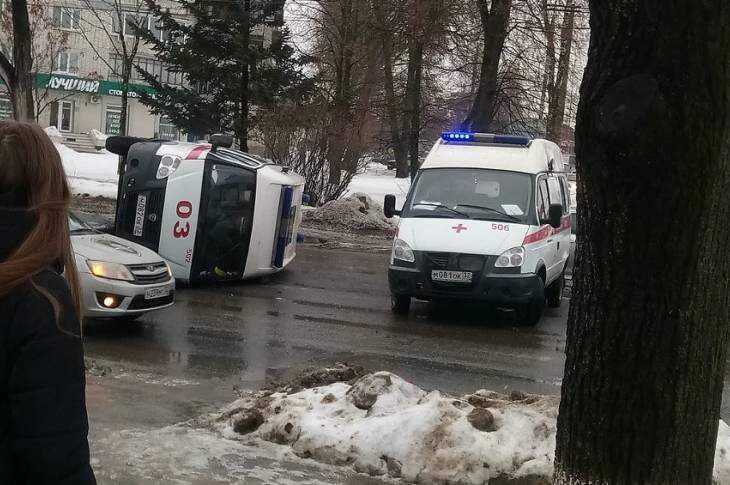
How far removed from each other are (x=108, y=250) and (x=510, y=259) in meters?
4.83

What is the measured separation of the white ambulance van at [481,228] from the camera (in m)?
10.9

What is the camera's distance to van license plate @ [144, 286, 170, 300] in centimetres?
955

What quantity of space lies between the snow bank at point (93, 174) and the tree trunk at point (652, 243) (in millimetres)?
20840

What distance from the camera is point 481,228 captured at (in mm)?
11242

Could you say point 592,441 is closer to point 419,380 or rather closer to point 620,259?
point 620,259

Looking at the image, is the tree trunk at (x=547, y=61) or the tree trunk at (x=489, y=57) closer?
the tree trunk at (x=489, y=57)

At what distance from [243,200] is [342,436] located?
25.0 ft

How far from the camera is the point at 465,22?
77.0 ft

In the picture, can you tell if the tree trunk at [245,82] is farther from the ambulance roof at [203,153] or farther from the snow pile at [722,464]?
the snow pile at [722,464]

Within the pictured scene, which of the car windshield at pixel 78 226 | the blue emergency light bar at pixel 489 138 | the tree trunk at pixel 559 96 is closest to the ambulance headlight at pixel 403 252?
the blue emergency light bar at pixel 489 138

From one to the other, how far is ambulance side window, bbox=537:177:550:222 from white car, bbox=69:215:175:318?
16.4 feet

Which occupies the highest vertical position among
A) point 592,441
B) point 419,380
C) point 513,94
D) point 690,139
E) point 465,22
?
point 465,22

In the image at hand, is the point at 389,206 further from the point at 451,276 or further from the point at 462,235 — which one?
the point at 451,276

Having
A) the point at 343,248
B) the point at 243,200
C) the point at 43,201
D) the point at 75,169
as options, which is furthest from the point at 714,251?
the point at 75,169
